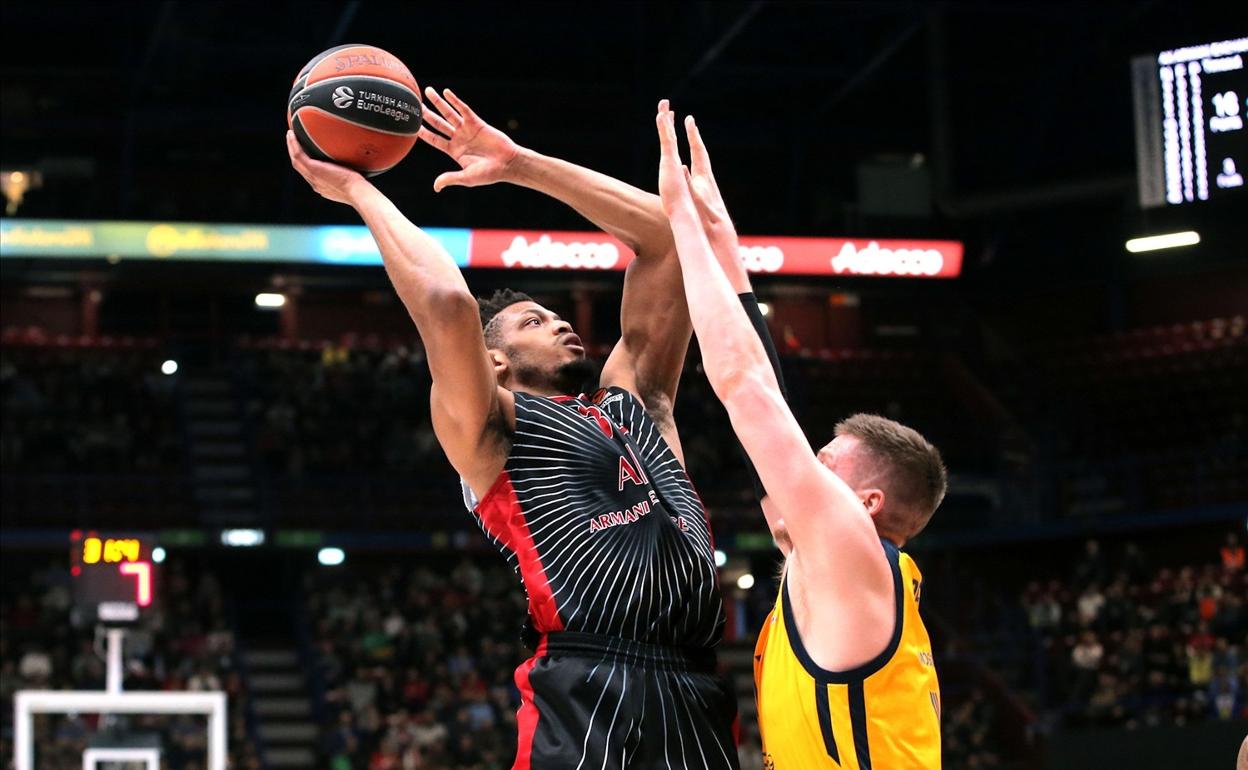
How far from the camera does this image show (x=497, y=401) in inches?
170

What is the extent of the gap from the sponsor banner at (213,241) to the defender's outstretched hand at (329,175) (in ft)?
51.1

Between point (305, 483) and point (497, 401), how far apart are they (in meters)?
18.8

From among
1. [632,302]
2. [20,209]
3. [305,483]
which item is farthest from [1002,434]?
[632,302]

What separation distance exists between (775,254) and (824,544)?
682 inches

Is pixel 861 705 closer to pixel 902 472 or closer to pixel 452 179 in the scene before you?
pixel 902 472

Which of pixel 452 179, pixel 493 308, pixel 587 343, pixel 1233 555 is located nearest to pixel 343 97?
pixel 452 179

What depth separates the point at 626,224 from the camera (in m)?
4.91

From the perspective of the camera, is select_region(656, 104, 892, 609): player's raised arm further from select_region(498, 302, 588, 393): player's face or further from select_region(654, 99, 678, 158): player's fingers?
select_region(498, 302, 588, 393): player's face

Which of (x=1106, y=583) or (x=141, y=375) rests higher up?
(x=141, y=375)

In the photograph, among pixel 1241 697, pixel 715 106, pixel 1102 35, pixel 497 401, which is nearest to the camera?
pixel 497 401

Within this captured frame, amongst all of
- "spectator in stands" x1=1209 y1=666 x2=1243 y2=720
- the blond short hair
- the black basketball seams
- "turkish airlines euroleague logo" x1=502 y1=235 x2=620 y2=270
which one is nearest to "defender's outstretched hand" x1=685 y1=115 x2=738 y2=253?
the blond short hair

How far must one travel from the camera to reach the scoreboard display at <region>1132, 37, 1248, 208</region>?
12.2 metres

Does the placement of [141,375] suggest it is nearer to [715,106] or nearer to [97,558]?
[715,106]

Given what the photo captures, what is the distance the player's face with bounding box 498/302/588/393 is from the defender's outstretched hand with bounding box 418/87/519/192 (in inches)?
16.3
